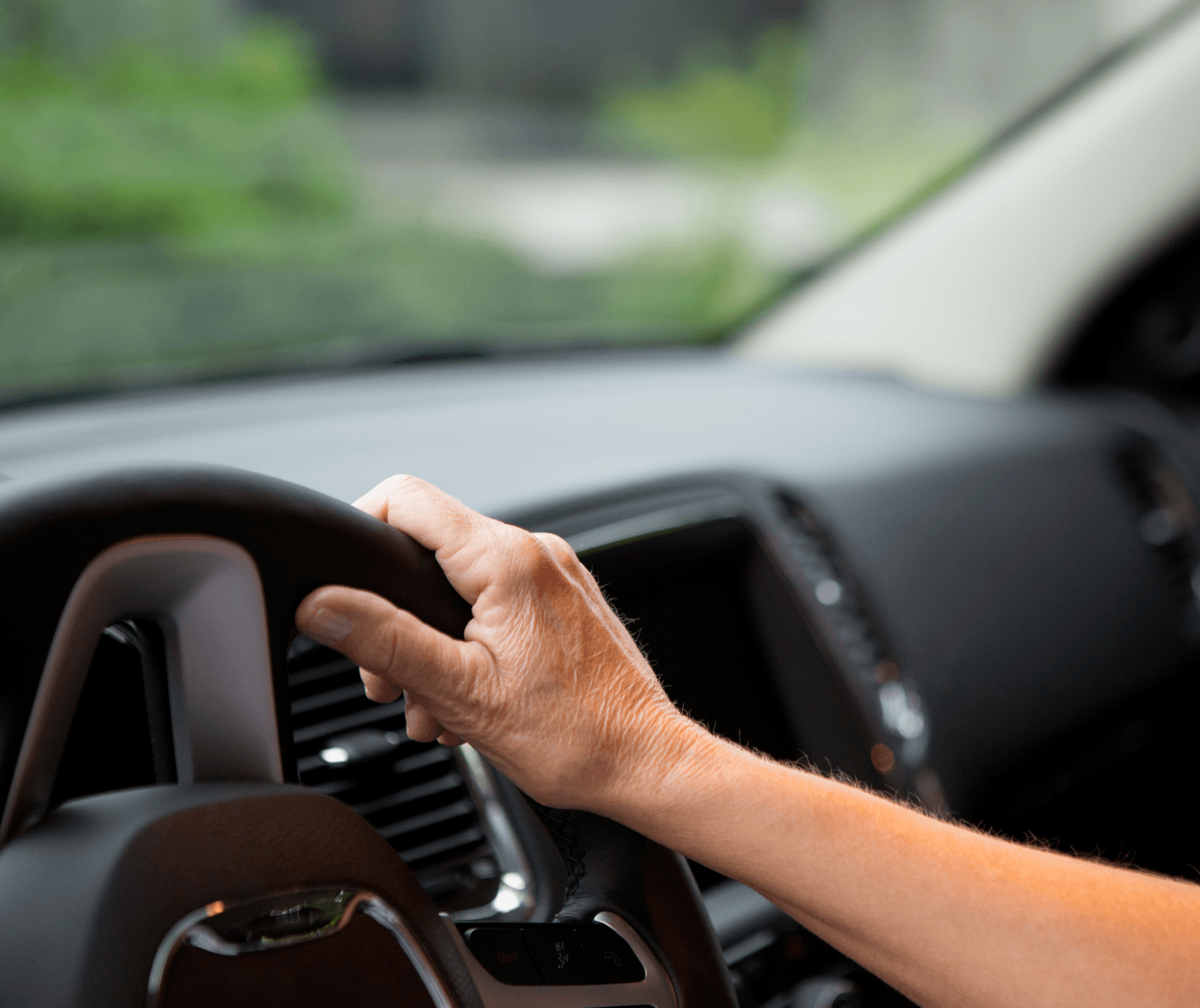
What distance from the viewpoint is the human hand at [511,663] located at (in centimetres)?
69

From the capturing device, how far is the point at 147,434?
1.58m

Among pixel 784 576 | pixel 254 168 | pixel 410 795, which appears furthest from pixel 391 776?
pixel 254 168

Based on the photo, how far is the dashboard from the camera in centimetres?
105

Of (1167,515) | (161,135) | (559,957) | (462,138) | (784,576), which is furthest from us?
(462,138)

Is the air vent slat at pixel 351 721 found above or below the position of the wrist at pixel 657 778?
below

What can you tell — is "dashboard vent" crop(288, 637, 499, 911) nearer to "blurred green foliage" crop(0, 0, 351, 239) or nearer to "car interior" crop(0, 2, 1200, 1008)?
"car interior" crop(0, 2, 1200, 1008)

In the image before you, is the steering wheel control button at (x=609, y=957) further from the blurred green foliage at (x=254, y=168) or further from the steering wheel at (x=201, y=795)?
the blurred green foliage at (x=254, y=168)

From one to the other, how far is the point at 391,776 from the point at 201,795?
1.41 ft

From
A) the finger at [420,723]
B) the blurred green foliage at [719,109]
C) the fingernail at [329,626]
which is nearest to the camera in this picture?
the fingernail at [329,626]

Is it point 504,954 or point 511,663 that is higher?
point 511,663

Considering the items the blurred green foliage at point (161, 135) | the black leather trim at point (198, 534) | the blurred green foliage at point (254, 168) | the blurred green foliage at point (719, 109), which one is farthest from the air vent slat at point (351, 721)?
the blurred green foliage at point (719, 109)

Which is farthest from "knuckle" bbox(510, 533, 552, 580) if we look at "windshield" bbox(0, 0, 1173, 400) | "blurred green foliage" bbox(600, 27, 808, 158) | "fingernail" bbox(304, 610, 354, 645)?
"blurred green foliage" bbox(600, 27, 808, 158)

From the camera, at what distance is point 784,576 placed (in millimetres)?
1528

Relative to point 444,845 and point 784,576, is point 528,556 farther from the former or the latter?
point 784,576
